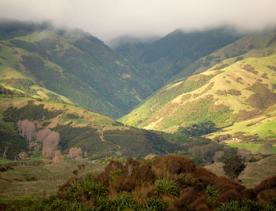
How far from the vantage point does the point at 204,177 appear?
302 feet

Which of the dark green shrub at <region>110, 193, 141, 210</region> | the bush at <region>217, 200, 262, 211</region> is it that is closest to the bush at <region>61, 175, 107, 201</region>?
the dark green shrub at <region>110, 193, 141, 210</region>

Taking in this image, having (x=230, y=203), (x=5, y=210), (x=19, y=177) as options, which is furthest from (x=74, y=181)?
(x=19, y=177)

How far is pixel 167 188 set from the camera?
275 feet

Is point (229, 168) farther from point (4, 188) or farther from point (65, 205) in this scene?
point (65, 205)

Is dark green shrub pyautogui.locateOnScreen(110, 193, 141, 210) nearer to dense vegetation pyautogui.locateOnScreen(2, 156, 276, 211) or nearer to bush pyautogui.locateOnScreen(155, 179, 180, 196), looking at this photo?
dense vegetation pyautogui.locateOnScreen(2, 156, 276, 211)

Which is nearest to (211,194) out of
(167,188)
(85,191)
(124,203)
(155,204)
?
(167,188)

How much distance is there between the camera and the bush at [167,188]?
83.4 metres

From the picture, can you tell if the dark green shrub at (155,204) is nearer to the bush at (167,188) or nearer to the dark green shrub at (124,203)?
the dark green shrub at (124,203)

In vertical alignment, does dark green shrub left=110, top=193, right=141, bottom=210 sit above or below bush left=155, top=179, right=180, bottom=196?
below

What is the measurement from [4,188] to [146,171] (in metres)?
43.9

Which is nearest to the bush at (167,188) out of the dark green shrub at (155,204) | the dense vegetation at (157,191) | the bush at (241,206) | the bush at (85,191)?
the dense vegetation at (157,191)

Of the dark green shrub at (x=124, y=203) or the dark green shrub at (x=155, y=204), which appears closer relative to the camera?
the dark green shrub at (x=155, y=204)

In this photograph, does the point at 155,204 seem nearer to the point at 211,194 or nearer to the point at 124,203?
the point at 124,203

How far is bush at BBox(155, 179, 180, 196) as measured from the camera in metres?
83.4
